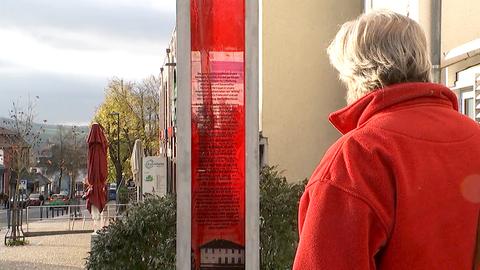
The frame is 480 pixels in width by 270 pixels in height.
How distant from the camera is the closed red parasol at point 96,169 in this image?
16172 mm

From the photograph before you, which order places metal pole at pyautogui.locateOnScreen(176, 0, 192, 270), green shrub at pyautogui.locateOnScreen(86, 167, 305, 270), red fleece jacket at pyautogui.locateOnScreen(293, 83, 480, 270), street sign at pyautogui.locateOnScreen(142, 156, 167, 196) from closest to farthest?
red fleece jacket at pyautogui.locateOnScreen(293, 83, 480, 270), metal pole at pyautogui.locateOnScreen(176, 0, 192, 270), green shrub at pyautogui.locateOnScreen(86, 167, 305, 270), street sign at pyautogui.locateOnScreen(142, 156, 167, 196)

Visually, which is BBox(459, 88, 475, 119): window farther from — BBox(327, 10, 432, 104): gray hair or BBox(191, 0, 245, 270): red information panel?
BBox(327, 10, 432, 104): gray hair

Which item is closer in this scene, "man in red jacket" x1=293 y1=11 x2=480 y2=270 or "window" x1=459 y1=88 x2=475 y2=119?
"man in red jacket" x1=293 y1=11 x2=480 y2=270

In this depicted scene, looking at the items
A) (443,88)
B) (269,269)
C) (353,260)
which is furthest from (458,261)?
(269,269)

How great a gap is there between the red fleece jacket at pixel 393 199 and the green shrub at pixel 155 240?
4.46 m

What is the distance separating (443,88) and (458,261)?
46 centimetres

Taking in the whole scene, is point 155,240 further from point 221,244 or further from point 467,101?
point 467,101

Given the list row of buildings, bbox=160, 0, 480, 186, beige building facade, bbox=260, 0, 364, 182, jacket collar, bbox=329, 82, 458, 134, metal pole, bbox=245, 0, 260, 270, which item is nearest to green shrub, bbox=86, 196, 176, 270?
metal pole, bbox=245, 0, 260, 270

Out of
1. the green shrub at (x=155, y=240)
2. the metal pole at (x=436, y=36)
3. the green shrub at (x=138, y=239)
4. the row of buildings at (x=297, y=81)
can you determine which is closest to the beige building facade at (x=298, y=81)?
the row of buildings at (x=297, y=81)

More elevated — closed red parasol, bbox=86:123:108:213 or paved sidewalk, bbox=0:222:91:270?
closed red parasol, bbox=86:123:108:213

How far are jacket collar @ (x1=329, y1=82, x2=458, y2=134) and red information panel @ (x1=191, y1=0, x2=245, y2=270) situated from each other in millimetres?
2269

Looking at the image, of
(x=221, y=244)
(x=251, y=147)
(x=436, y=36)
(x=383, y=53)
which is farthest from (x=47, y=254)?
(x=383, y=53)

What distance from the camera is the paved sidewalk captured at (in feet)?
42.3

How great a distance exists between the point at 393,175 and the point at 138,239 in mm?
4791
